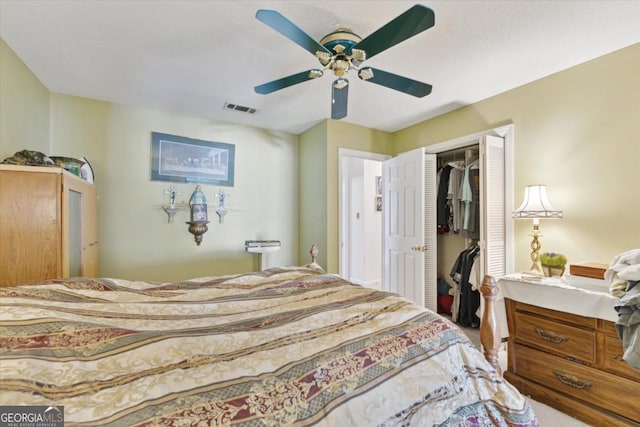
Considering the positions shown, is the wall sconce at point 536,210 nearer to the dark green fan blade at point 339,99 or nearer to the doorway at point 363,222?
the dark green fan blade at point 339,99

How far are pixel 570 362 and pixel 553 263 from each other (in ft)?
2.37

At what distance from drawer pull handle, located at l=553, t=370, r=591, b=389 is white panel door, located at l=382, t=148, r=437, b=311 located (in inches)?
55.2

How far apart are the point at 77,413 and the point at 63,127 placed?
128 inches

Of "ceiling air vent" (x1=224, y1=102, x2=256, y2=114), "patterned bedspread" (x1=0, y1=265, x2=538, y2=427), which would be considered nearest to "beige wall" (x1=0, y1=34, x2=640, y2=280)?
"ceiling air vent" (x1=224, y1=102, x2=256, y2=114)

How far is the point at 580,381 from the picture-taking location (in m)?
1.82

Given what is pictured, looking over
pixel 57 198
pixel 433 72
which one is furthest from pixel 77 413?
pixel 433 72

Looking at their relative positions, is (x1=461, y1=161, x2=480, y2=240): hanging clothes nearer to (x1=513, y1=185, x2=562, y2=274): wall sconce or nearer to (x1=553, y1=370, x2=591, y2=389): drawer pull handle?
(x1=513, y1=185, x2=562, y2=274): wall sconce

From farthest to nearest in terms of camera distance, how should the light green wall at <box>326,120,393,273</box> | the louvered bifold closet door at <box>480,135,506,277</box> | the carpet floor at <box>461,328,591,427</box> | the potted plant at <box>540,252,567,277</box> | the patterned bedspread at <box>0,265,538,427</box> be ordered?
1. the light green wall at <box>326,120,393,273</box>
2. the louvered bifold closet door at <box>480,135,506,277</box>
3. the potted plant at <box>540,252,567,277</box>
4. the carpet floor at <box>461,328,591,427</box>
5. the patterned bedspread at <box>0,265,538,427</box>

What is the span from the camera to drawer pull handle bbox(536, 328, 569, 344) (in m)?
1.92

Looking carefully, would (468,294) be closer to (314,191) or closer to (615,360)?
(615,360)

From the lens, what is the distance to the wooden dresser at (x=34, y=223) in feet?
5.96

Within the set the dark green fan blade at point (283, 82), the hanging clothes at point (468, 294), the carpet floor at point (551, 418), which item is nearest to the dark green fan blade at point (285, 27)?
the dark green fan blade at point (283, 82)

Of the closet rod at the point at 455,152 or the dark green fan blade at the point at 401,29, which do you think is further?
the closet rod at the point at 455,152

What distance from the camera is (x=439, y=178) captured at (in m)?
3.77
